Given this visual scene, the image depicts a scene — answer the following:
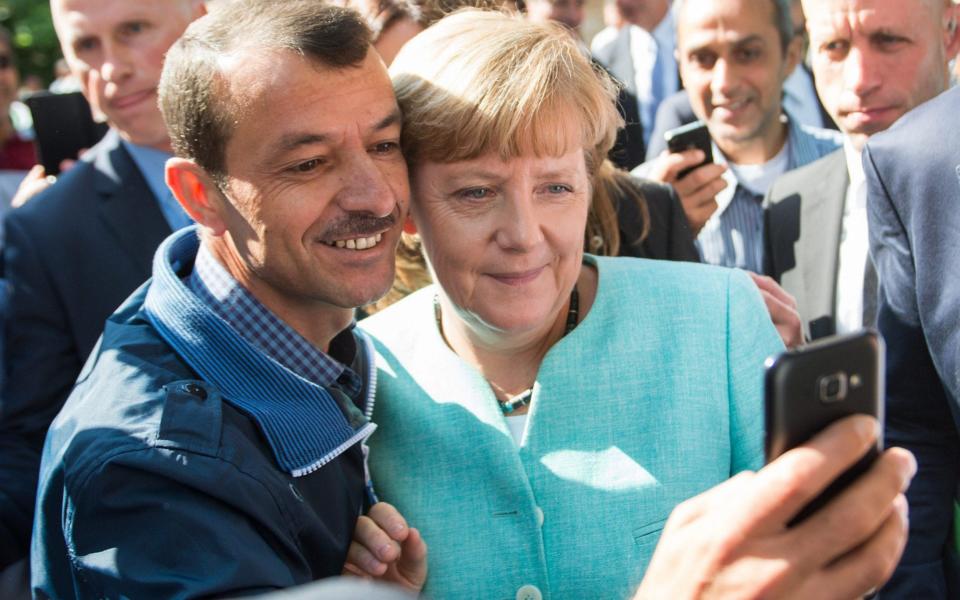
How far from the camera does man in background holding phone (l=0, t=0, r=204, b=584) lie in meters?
2.69

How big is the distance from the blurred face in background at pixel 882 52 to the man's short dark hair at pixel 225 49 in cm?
173

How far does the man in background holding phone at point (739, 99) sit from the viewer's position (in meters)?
4.06

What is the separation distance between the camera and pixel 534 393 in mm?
2203

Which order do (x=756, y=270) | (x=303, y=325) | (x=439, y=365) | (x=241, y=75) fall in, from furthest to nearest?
1. (x=756, y=270)
2. (x=439, y=365)
3. (x=303, y=325)
4. (x=241, y=75)

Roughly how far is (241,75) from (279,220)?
285 mm

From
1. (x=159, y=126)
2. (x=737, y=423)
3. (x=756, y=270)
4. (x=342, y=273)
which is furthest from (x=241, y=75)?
(x=756, y=270)

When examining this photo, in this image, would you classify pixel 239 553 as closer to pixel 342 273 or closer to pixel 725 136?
pixel 342 273

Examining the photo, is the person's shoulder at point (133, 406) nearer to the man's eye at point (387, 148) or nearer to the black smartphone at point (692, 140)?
the man's eye at point (387, 148)

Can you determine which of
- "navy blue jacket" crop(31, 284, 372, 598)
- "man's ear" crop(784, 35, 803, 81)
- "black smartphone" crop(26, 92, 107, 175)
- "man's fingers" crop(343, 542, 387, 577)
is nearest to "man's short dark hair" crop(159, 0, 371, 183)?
"navy blue jacket" crop(31, 284, 372, 598)

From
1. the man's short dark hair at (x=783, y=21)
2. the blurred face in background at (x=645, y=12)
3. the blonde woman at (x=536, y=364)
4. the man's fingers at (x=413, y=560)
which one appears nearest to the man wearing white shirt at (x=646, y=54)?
the blurred face in background at (x=645, y=12)

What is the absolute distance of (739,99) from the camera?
13.6 ft

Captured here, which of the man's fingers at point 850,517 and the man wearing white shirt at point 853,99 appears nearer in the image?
the man's fingers at point 850,517

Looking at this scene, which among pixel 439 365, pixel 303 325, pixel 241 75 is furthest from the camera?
pixel 439 365

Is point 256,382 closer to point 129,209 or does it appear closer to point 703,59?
point 129,209
